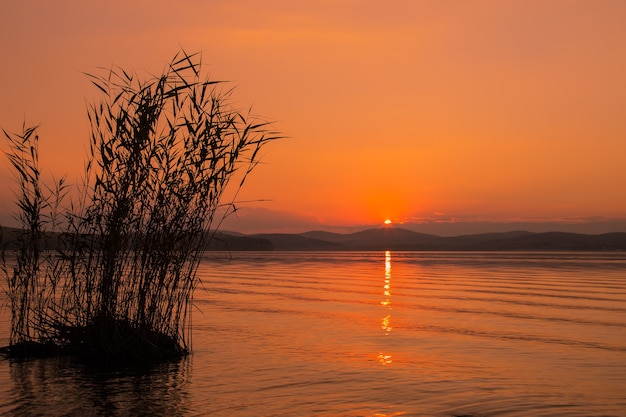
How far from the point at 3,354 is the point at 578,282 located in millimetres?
28438

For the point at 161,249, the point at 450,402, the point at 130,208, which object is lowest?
the point at 450,402

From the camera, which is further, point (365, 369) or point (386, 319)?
point (386, 319)

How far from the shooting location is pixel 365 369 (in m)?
11.6

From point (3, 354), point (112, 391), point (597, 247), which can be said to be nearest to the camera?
point (112, 391)

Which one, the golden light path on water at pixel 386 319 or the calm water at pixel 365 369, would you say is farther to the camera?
the golden light path on water at pixel 386 319

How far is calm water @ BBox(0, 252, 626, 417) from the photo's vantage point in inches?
357

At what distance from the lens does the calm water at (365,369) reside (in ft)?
29.8

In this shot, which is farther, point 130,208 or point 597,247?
point 597,247

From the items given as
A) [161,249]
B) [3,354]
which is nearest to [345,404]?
[161,249]

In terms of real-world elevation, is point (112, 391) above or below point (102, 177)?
below

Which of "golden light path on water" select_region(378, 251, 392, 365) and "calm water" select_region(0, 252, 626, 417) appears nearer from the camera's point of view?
"calm water" select_region(0, 252, 626, 417)

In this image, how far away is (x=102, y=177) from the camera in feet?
38.5

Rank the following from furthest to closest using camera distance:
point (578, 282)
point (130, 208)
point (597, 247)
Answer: point (597, 247) → point (578, 282) → point (130, 208)

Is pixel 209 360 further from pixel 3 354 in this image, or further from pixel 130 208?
pixel 3 354
